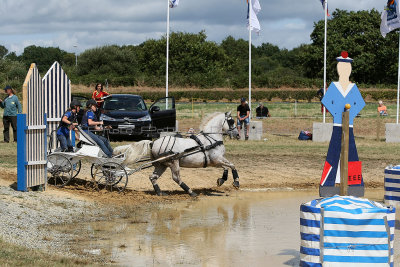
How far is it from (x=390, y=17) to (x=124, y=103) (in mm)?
11157

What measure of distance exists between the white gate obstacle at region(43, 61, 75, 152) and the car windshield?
9643 mm

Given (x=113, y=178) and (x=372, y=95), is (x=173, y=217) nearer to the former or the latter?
(x=113, y=178)

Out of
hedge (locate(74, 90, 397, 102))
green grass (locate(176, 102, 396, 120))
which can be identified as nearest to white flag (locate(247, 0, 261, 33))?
green grass (locate(176, 102, 396, 120))

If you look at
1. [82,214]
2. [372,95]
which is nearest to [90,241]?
[82,214]

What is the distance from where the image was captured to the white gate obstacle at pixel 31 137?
49.3 feet

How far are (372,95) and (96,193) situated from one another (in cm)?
5269

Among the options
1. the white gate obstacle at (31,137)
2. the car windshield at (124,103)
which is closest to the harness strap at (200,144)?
the white gate obstacle at (31,137)

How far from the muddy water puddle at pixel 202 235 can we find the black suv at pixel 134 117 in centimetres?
1108

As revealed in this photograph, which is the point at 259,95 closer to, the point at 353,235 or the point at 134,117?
the point at 134,117

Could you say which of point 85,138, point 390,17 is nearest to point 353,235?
point 85,138

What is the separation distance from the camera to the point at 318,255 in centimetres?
885

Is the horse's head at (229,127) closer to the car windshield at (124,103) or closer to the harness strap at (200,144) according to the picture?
the harness strap at (200,144)

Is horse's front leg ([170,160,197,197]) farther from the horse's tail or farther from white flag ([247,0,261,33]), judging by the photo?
white flag ([247,0,261,33])

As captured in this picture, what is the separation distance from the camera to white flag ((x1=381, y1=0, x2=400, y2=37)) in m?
27.8
